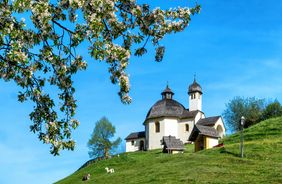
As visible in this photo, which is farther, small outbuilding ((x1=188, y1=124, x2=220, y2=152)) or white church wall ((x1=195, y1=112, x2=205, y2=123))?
white church wall ((x1=195, y1=112, x2=205, y2=123))

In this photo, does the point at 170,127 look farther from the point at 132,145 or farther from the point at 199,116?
the point at 132,145

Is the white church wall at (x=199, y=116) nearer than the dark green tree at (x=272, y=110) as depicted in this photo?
No

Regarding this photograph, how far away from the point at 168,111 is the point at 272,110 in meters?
18.5

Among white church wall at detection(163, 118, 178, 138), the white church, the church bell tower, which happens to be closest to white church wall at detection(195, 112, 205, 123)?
the white church

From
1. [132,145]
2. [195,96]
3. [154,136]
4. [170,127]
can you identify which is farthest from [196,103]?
[132,145]

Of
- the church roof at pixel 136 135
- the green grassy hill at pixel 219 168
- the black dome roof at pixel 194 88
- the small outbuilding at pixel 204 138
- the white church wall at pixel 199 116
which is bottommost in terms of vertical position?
the green grassy hill at pixel 219 168

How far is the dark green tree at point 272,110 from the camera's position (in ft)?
291

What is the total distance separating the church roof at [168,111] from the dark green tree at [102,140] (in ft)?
33.0

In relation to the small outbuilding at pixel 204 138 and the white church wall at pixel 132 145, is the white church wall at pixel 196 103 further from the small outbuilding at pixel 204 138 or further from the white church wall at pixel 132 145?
the small outbuilding at pixel 204 138

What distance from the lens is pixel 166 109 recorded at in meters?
89.8

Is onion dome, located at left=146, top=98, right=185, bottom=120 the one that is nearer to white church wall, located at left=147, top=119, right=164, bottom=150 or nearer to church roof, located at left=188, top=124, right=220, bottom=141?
white church wall, located at left=147, top=119, right=164, bottom=150

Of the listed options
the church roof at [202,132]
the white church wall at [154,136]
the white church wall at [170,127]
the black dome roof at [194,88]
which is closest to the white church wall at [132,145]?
the white church wall at [154,136]

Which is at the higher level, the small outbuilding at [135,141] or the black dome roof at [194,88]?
the black dome roof at [194,88]

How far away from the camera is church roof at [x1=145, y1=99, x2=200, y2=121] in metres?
89.0
